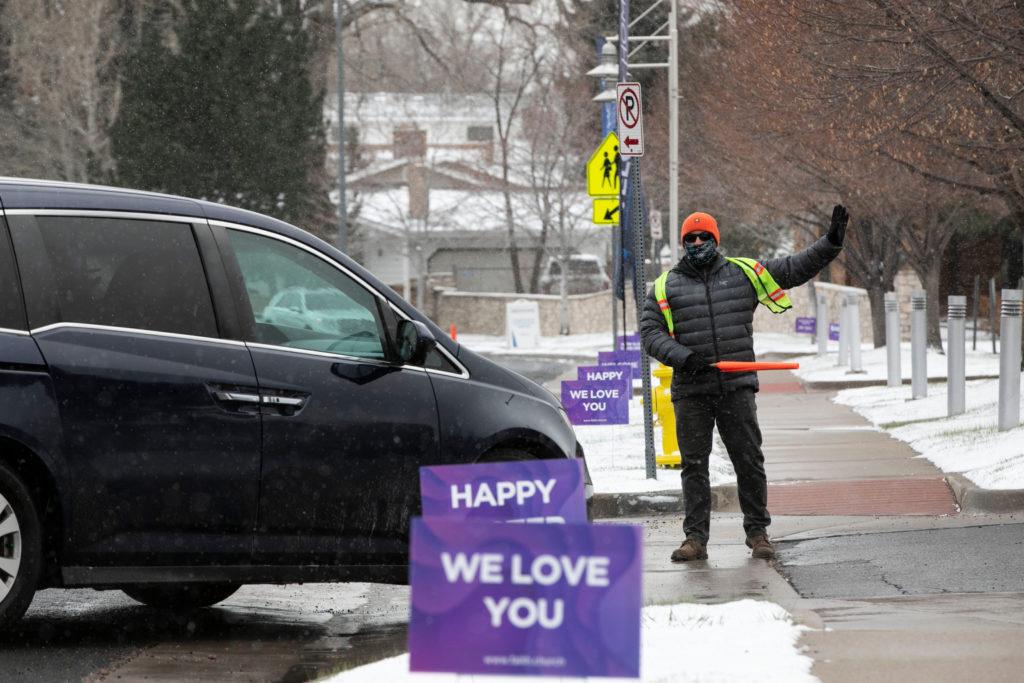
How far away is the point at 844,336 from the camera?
93.8 feet

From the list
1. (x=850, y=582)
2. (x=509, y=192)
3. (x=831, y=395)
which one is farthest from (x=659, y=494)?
(x=509, y=192)

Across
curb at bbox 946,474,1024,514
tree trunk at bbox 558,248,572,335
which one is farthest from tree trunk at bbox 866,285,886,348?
curb at bbox 946,474,1024,514

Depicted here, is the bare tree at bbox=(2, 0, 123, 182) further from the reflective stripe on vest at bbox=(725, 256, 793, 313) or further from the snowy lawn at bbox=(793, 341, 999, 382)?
the reflective stripe on vest at bbox=(725, 256, 793, 313)

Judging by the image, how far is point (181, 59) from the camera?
36781 mm

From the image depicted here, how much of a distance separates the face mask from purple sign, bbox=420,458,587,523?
3.19m

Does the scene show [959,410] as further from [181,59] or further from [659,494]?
[181,59]

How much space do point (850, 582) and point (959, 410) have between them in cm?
891

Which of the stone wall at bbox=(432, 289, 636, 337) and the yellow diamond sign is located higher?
the yellow diamond sign

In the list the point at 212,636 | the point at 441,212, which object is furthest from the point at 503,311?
the point at 212,636

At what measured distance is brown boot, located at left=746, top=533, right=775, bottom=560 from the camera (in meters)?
9.09

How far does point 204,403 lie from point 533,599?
332 cm

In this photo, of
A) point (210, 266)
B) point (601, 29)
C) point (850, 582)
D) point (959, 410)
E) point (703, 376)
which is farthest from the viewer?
point (601, 29)

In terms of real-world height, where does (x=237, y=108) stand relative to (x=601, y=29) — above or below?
below

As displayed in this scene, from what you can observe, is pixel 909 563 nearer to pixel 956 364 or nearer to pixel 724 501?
pixel 724 501
